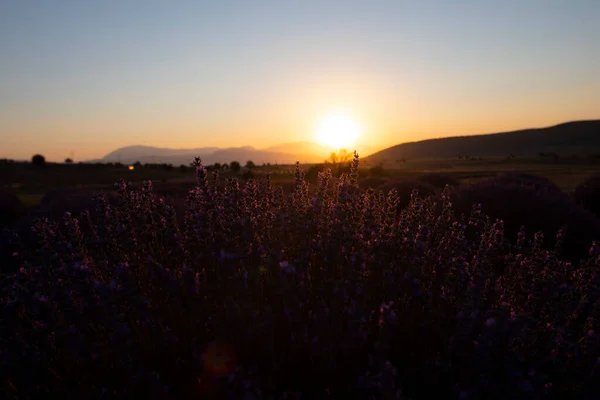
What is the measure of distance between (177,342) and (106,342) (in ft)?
1.47

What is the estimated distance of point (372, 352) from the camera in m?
1.89

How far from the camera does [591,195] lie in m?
9.34

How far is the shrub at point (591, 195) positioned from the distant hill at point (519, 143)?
8714 centimetres

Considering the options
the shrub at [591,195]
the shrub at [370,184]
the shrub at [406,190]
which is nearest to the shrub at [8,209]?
the shrub at [370,184]

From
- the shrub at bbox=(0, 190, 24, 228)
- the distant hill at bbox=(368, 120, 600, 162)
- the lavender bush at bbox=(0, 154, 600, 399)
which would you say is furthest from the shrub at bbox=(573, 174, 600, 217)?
the distant hill at bbox=(368, 120, 600, 162)

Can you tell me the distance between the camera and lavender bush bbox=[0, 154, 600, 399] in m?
1.60

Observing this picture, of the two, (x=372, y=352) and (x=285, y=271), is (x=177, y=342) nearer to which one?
(x=285, y=271)

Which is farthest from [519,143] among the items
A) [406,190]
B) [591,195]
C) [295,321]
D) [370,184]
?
[295,321]

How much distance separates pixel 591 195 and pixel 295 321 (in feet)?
34.1

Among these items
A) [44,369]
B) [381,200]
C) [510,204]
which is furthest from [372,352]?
[510,204]

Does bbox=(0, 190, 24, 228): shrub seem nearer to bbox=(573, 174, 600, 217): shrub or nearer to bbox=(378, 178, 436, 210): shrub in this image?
bbox=(378, 178, 436, 210): shrub

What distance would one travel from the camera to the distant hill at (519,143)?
89.9m

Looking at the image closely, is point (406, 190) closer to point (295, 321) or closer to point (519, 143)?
point (295, 321)

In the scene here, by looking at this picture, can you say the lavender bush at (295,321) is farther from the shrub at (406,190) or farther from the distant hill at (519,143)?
the distant hill at (519,143)
